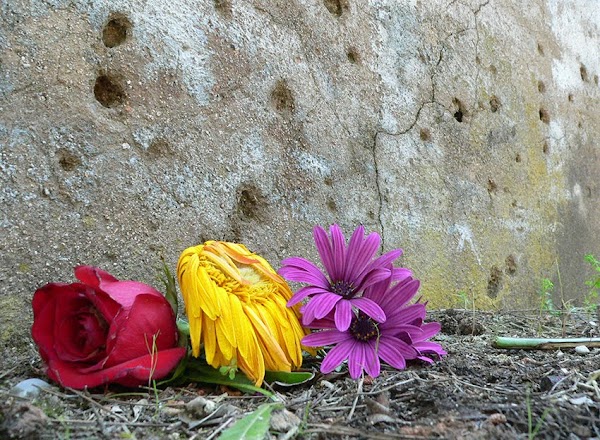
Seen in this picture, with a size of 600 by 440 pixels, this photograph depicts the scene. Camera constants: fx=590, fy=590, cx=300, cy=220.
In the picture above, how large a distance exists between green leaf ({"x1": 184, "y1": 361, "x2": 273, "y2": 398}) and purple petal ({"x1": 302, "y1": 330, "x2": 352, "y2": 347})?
0.14 m

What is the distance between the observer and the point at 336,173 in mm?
1927

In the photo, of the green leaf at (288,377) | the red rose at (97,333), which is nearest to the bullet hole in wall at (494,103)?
the green leaf at (288,377)

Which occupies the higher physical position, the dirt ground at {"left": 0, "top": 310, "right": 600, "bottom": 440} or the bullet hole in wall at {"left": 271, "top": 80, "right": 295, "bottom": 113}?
the bullet hole in wall at {"left": 271, "top": 80, "right": 295, "bottom": 113}

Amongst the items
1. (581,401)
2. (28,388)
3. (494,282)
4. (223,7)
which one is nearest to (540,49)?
(494,282)

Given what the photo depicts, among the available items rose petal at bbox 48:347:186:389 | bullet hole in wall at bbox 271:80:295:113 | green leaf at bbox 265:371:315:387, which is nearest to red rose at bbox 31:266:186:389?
rose petal at bbox 48:347:186:389

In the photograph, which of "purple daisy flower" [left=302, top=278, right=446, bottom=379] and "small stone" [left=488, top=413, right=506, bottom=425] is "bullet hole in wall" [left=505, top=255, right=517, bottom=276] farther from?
"small stone" [left=488, top=413, right=506, bottom=425]

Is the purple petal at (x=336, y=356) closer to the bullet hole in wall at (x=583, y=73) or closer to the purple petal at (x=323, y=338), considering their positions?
the purple petal at (x=323, y=338)

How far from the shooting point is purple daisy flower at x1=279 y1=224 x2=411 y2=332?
115 cm

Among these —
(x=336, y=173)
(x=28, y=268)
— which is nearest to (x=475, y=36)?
(x=336, y=173)

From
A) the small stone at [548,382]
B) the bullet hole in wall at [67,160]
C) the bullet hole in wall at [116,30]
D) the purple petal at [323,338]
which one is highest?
the bullet hole in wall at [116,30]

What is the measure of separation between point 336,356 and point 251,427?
321 millimetres

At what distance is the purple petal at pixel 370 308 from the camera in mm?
1141

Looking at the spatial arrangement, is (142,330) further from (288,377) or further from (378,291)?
(378,291)

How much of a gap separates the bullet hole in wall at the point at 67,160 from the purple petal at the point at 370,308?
2.40 ft
